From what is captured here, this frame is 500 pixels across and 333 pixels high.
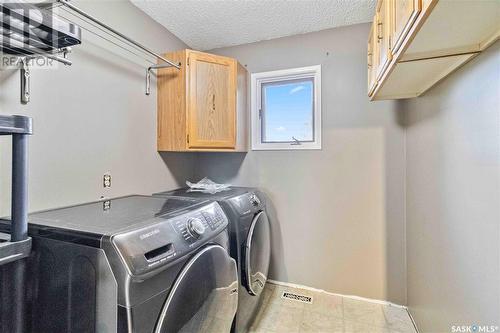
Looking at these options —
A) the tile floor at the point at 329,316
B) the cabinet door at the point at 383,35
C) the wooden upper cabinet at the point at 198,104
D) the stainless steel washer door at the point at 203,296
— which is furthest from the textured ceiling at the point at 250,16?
the tile floor at the point at 329,316

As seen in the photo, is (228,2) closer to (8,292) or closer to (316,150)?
(316,150)

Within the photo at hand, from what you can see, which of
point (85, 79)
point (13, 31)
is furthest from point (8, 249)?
point (85, 79)

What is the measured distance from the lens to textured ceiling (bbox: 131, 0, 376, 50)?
5.74 ft

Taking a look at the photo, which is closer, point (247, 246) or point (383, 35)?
point (383, 35)

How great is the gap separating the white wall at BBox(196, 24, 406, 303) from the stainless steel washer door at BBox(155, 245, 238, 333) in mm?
1141

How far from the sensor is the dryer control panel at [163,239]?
0.74 metres

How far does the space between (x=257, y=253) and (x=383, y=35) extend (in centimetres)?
151

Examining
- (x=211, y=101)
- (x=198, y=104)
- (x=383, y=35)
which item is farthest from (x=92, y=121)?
(x=383, y=35)

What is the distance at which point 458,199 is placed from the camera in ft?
3.67

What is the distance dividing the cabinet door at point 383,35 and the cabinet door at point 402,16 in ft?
0.26

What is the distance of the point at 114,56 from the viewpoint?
5.24 feet

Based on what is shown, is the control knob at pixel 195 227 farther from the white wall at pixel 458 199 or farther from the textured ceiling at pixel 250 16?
the textured ceiling at pixel 250 16

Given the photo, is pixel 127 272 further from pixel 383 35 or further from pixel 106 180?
pixel 383 35

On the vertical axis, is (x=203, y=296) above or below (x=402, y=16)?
below
